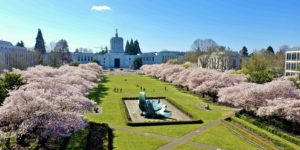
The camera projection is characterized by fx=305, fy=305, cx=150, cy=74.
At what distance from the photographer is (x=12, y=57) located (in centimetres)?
11462

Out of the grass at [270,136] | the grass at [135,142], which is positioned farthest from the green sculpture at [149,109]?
the grass at [270,136]

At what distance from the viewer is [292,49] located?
107188mm

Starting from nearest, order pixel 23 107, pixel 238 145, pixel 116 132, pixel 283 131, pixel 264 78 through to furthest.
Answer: pixel 23 107 → pixel 238 145 → pixel 283 131 → pixel 116 132 → pixel 264 78

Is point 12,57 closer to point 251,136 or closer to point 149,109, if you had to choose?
point 149,109

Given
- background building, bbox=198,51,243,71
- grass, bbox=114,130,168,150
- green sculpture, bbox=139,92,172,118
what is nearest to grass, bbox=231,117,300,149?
grass, bbox=114,130,168,150

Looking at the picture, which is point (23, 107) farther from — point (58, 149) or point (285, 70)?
point (285, 70)

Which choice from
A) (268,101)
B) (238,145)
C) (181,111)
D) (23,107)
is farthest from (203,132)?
(23,107)

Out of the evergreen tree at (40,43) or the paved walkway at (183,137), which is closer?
the paved walkway at (183,137)

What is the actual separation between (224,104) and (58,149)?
3614cm

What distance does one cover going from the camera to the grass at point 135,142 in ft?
101

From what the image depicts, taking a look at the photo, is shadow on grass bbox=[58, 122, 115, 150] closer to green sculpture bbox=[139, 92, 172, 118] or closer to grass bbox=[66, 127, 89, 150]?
grass bbox=[66, 127, 89, 150]

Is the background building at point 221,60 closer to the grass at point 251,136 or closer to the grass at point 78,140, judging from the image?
the grass at point 251,136

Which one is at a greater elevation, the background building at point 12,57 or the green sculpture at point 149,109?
the background building at point 12,57

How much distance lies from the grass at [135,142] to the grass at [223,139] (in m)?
4.70
